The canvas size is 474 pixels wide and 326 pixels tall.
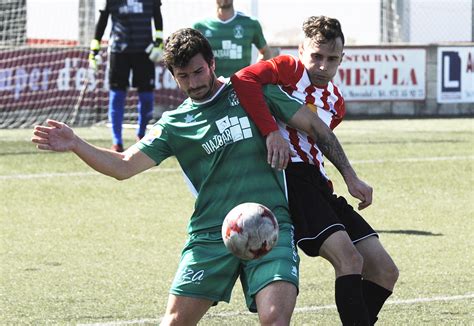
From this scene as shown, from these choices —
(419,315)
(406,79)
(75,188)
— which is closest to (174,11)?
(406,79)

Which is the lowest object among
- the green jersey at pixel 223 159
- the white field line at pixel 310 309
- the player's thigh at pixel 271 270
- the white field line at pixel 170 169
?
the white field line at pixel 170 169

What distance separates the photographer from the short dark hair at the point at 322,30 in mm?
6094

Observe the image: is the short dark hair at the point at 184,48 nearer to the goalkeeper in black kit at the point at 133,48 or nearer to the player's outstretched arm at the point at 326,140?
the player's outstretched arm at the point at 326,140

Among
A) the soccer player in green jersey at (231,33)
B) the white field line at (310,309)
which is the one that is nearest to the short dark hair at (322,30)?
the white field line at (310,309)

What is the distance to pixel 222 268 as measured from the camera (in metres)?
5.48

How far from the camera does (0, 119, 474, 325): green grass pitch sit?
286 inches

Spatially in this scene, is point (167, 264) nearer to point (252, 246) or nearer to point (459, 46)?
point (252, 246)

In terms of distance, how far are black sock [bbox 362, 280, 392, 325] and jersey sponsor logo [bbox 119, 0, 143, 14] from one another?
9.75 metres

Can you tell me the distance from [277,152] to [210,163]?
0.33 m

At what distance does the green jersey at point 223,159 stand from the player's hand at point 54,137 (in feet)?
1.65

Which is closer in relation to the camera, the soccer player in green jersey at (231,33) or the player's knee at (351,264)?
the player's knee at (351,264)

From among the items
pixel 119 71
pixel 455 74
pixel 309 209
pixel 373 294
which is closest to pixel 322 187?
pixel 309 209

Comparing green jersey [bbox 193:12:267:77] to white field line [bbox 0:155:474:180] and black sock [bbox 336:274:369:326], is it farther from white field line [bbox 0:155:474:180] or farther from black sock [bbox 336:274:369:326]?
black sock [bbox 336:274:369:326]

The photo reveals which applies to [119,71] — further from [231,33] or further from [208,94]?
[208,94]
